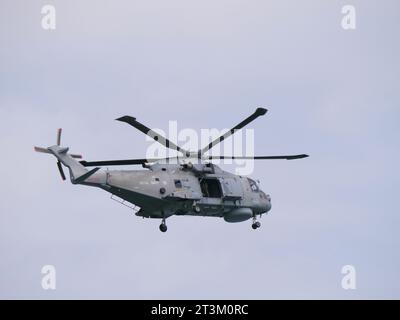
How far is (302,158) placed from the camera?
6888 centimetres

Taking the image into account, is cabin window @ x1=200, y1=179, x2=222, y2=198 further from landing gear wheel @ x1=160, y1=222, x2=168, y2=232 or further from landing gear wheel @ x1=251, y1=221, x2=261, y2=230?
landing gear wheel @ x1=251, y1=221, x2=261, y2=230

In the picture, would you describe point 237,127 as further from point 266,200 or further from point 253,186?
point 266,200

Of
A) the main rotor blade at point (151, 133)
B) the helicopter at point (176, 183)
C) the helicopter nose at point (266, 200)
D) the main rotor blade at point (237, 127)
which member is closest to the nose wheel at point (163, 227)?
the helicopter at point (176, 183)

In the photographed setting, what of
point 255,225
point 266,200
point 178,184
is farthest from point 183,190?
point 266,200

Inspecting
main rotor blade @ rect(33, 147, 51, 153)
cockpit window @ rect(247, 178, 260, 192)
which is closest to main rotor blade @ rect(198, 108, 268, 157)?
cockpit window @ rect(247, 178, 260, 192)

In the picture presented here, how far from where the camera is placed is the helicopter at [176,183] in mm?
61594

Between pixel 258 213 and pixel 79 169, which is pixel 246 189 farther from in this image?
pixel 79 169

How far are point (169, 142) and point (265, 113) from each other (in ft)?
17.6

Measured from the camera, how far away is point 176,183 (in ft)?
212

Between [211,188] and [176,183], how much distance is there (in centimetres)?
265

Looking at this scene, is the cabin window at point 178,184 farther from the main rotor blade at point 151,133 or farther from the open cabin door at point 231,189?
the open cabin door at point 231,189

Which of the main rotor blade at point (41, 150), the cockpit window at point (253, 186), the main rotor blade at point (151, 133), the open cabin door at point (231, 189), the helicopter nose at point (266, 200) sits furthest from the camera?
the helicopter nose at point (266, 200)
